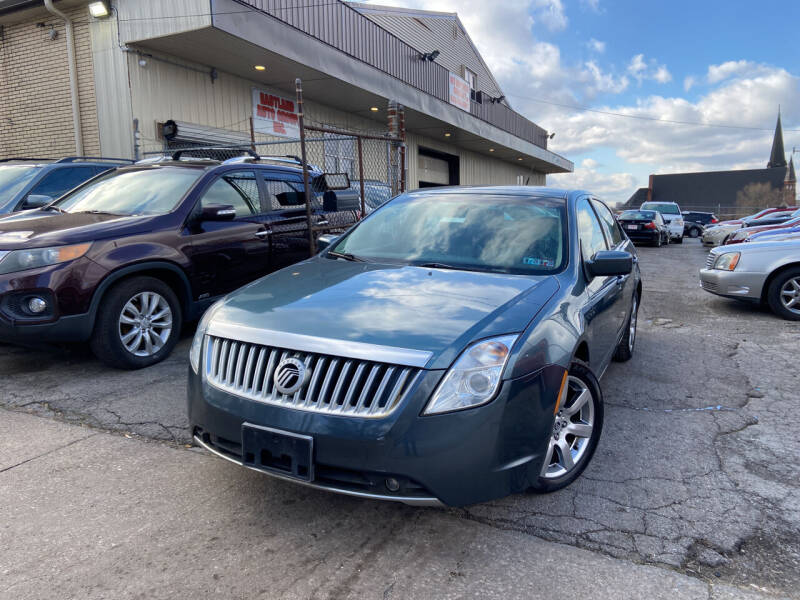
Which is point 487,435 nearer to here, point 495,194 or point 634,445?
point 634,445

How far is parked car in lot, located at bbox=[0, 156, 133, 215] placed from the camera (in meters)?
6.09

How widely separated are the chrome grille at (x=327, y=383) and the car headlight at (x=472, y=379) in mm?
129

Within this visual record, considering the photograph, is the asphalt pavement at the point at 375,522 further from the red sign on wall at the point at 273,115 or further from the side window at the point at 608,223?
the red sign on wall at the point at 273,115

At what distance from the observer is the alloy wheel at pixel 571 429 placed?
9.12 ft

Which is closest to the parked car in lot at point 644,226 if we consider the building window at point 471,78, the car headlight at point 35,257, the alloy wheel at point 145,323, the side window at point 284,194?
the building window at point 471,78

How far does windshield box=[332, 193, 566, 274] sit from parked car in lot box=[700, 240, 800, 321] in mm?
5251

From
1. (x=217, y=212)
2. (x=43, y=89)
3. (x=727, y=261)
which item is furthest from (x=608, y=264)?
(x=43, y=89)

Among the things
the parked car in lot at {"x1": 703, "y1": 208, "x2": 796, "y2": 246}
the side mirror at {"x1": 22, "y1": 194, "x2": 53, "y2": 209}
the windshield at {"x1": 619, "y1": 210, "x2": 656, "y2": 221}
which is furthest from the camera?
the windshield at {"x1": 619, "y1": 210, "x2": 656, "y2": 221}

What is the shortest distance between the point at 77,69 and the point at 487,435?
36.5 ft

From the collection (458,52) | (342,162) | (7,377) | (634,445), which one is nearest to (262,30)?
(342,162)

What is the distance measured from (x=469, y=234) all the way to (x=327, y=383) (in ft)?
5.46

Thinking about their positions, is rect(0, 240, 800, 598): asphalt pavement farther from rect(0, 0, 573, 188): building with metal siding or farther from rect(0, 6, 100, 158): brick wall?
rect(0, 6, 100, 158): brick wall

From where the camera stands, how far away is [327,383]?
2.23 metres

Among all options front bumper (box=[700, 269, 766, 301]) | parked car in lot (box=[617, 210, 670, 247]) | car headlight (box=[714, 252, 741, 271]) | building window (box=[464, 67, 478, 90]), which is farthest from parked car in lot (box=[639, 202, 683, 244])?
front bumper (box=[700, 269, 766, 301])
